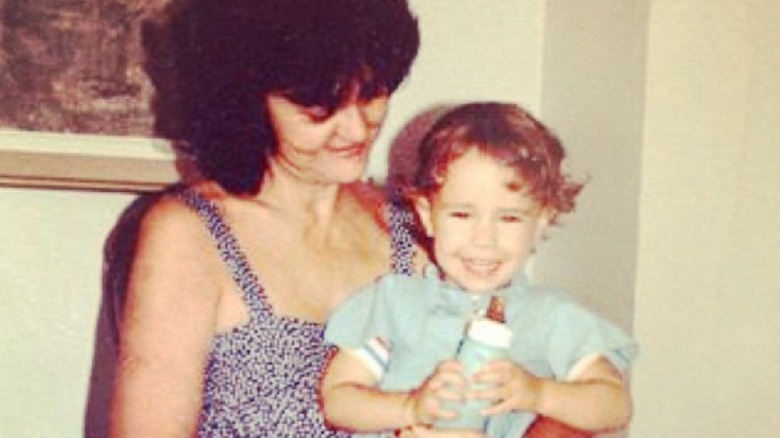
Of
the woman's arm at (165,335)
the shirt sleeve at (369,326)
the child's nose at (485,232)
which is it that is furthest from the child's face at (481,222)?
the woman's arm at (165,335)

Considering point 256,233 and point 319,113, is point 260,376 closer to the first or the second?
point 256,233

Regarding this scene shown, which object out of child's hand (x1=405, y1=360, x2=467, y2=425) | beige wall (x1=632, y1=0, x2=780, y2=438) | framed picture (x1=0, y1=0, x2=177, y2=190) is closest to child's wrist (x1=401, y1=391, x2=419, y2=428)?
child's hand (x1=405, y1=360, x2=467, y2=425)

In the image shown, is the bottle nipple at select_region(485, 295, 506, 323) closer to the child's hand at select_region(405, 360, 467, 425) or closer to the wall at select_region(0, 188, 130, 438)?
the child's hand at select_region(405, 360, 467, 425)

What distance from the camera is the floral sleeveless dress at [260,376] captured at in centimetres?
140

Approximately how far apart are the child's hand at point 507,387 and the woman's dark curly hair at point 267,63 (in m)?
0.42

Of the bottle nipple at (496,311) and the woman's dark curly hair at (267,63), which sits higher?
the woman's dark curly hair at (267,63)

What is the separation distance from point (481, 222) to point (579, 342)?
0.19 m

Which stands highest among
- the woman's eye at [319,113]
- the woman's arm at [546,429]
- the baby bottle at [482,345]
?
the woman's eye at [319,113]

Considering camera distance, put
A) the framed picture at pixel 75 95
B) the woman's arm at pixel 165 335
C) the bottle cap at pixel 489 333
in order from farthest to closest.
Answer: the framed picture at pixel 75 95 → the woman's arm at pixel 165 335 → the bottle cap at pixel 489 333

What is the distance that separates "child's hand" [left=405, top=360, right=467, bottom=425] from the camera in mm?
1115

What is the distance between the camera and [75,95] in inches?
70.5

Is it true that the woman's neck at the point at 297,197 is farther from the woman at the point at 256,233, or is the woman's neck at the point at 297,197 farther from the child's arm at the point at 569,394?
the child's arm at the point at 569,394

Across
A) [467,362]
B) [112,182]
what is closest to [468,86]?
[112,182]

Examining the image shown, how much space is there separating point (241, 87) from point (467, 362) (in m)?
0.52
